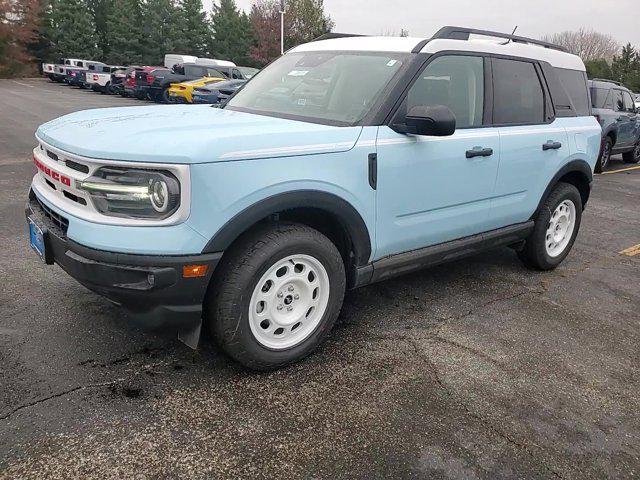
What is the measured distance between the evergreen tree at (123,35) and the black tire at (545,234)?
51406 millimetres

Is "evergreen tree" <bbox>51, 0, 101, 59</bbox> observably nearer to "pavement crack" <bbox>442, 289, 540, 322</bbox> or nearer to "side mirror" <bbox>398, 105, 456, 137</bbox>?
"pavement crack" <bbox>442, 289, 540, 322</bbox>

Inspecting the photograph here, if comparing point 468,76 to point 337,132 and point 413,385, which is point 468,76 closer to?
point 337,132

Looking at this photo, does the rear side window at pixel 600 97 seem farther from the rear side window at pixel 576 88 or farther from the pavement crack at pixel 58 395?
the pavement crack at pixel 58 395

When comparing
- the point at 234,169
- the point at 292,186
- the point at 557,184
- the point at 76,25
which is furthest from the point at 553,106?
the point at 76,25

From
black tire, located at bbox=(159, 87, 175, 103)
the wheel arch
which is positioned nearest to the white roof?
the wheel arch

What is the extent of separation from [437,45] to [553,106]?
5.12 feet

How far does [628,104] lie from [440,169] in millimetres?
10904

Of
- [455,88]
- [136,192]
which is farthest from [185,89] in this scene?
[136,192]

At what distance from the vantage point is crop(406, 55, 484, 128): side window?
3459 mm

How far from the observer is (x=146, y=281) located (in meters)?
2.47

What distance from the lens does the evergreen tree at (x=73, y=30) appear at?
4759 centimetres

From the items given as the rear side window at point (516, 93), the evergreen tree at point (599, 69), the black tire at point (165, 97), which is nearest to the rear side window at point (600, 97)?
the rear side window at point (516, 93)

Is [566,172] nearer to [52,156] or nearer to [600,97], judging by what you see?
[52,156]

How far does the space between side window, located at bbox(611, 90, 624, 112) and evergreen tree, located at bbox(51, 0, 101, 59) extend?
4767cm
